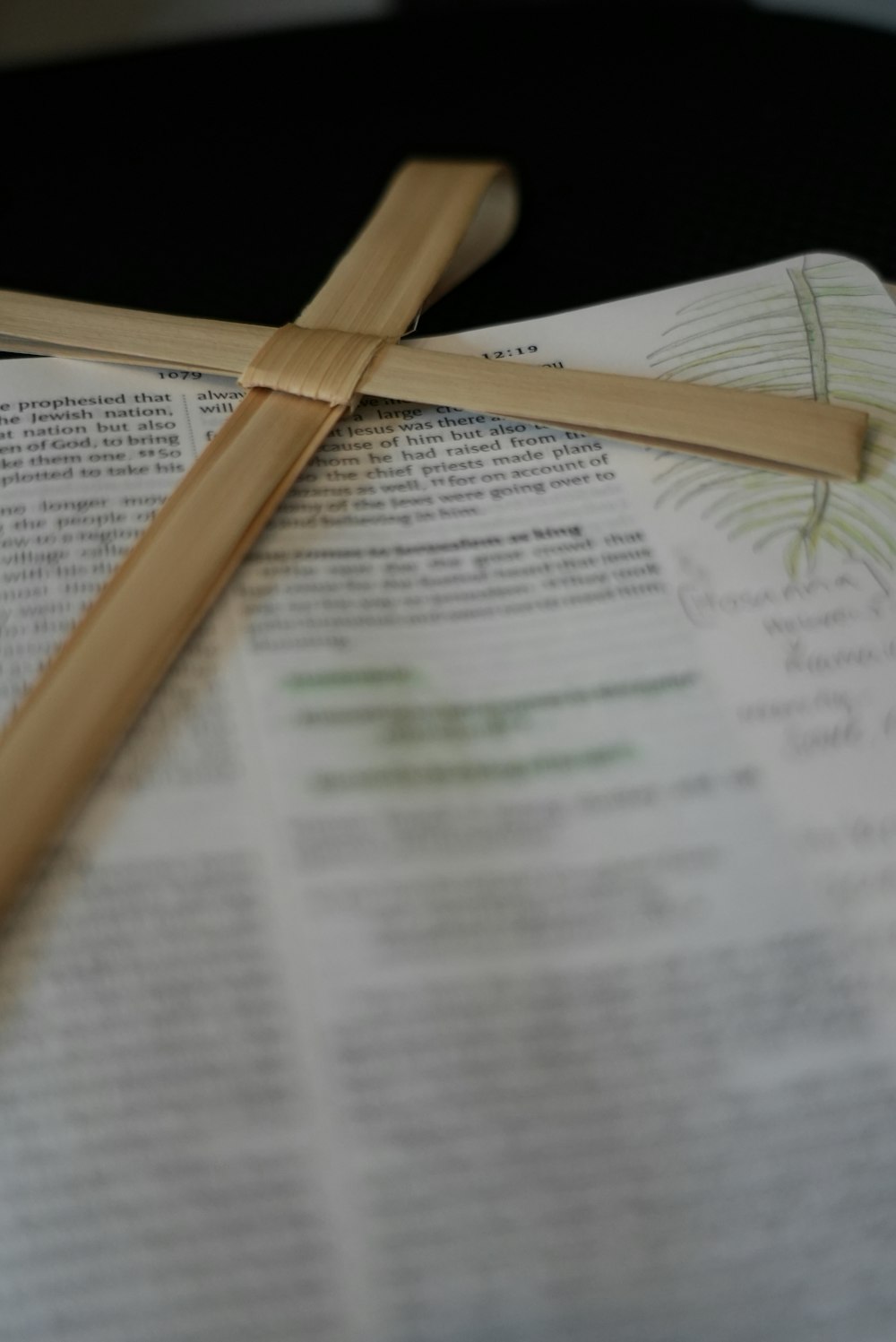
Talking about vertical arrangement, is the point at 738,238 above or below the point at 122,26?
below

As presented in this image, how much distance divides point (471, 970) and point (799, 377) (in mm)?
208

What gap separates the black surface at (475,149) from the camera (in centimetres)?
46

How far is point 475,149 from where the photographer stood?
0.51m

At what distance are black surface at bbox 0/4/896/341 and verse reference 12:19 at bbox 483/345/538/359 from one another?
0.07 m

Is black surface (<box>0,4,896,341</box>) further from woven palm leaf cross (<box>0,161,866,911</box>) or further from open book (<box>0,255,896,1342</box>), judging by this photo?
open book (<box>0,255,896,1342</box>)

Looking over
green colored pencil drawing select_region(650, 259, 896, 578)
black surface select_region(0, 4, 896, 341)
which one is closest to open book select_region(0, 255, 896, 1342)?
green colored pencil drawing select_region(650, 259, 896, 578)

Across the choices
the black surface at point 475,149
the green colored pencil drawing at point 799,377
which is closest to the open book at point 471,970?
the green colored pencil drawing at point 799,377

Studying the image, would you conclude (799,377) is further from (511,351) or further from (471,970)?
(471,970)

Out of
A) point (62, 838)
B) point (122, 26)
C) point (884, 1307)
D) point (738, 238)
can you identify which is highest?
point (122, 26)

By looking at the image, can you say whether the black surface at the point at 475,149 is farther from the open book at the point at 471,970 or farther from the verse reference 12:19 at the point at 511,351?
the open book at the point at 471,970

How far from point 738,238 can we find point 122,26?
43 centimetres

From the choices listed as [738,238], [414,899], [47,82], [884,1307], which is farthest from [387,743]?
[47,82]

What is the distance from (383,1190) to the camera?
240mm

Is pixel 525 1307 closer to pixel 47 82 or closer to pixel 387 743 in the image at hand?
pixel 387 743
